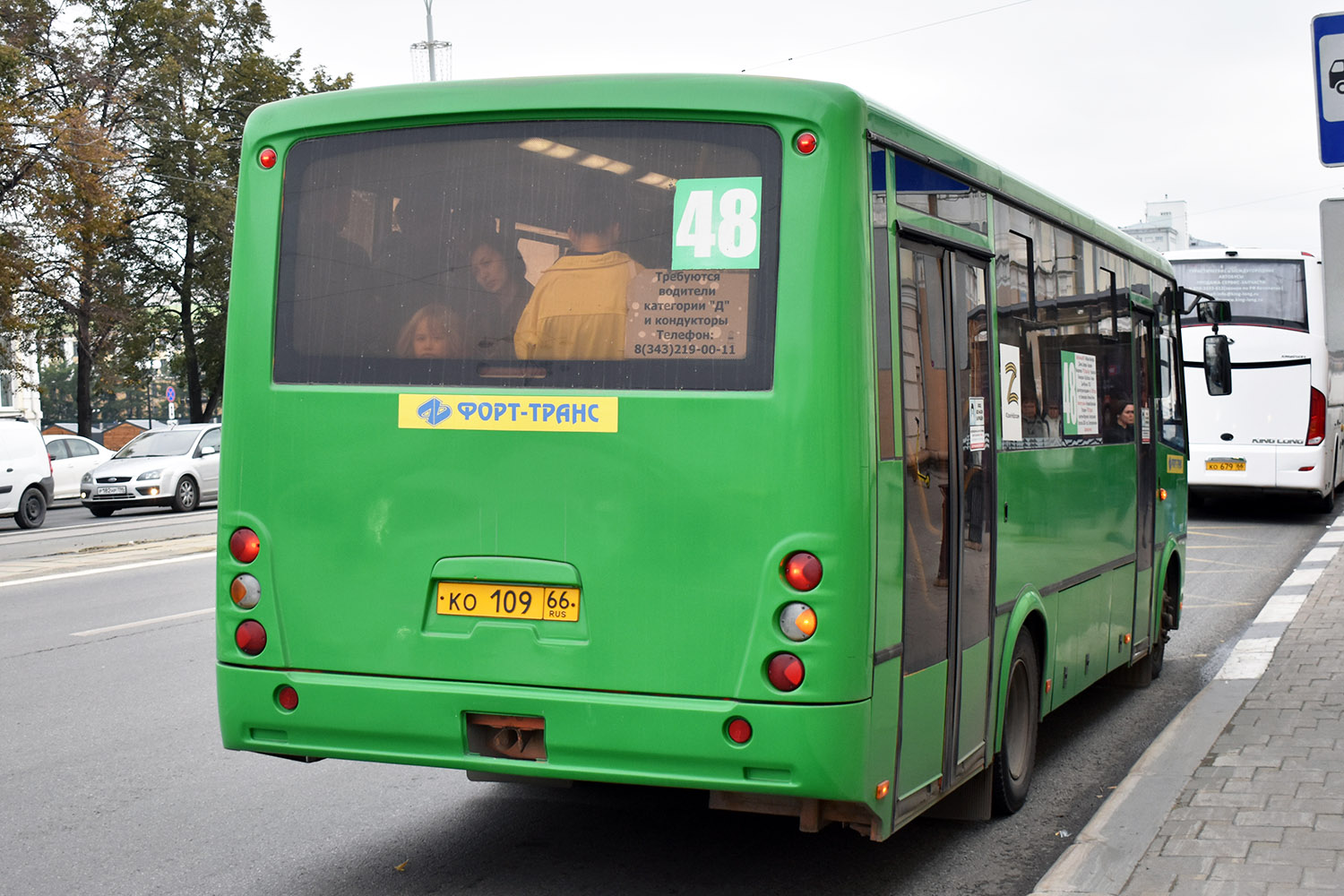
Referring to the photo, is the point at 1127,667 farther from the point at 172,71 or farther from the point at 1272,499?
the point at 172,71

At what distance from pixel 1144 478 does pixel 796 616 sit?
4738 millimetres

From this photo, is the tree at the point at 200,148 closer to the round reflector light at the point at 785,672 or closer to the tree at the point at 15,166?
the tree at the point at 15,166

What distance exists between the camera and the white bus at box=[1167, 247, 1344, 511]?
20.0 metres

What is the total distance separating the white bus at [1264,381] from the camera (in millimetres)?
20047

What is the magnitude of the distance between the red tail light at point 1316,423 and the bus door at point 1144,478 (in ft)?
40.2

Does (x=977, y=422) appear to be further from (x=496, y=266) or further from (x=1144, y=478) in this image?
(x=1144, y=478)

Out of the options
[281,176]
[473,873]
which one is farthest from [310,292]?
[473,873]

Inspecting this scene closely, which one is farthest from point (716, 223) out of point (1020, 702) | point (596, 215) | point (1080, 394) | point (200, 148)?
point (200, 148)

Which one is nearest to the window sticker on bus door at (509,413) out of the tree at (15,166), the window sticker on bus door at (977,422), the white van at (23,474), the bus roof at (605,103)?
the bus roof at (605,103)

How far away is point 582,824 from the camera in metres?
6.16

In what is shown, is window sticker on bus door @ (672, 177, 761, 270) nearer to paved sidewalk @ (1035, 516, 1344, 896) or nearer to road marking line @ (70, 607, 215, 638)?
paved sidewalk @ (1035, 516, 1344, 896)

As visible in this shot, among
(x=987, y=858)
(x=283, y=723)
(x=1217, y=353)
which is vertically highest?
(x=1217, y=353)

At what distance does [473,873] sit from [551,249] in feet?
7.52

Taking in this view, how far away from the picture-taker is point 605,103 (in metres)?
4.81
